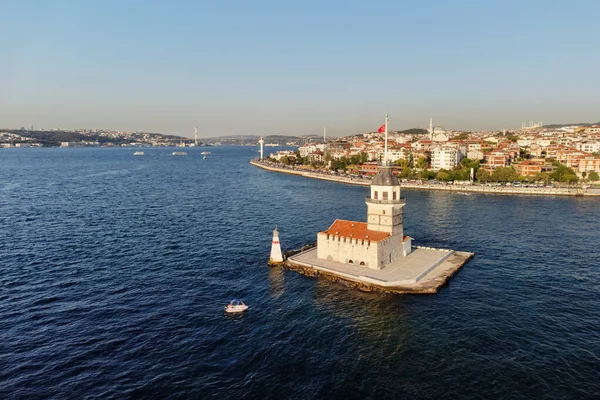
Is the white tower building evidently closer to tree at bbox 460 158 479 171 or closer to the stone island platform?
the stone island platform

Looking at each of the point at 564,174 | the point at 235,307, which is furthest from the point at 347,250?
the point at 564,174

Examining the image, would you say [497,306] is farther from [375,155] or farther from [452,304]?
[375,155]

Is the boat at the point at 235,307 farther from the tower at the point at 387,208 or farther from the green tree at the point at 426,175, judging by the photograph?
the green tree at the point at 426,175

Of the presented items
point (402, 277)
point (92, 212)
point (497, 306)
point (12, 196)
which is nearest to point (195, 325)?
point (402, 277)

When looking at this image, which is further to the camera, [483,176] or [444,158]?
[444,158]

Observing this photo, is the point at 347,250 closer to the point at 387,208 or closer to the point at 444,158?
the point at 387,208

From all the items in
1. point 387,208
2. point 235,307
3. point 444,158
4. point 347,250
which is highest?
point 444,158
